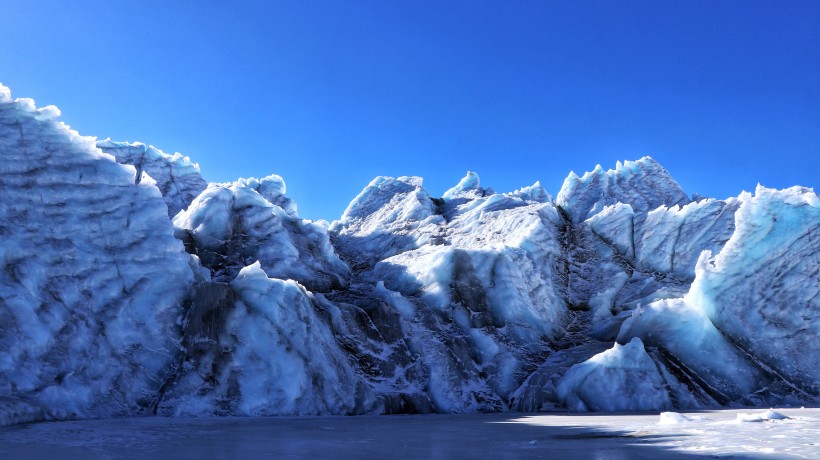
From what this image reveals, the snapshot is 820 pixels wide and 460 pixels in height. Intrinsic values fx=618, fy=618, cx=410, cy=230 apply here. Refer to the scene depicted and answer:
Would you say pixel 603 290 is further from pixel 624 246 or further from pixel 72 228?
pixel 72 228

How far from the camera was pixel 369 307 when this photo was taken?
1991 cm

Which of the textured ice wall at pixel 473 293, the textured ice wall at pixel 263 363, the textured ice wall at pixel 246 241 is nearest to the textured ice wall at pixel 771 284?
the textured ice wall at pixel 473 293

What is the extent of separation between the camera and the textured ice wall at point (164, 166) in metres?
32.9

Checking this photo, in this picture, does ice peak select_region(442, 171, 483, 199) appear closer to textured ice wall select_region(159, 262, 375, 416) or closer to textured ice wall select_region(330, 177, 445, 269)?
textured ice wall select_region(330, 177, 445, 269)

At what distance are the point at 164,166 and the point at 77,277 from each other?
2071 cm

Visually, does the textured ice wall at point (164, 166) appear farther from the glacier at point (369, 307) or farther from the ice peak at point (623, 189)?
the ice peak at point (623, 189)

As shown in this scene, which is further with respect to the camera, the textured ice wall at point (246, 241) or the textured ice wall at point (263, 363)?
the textured ice wall at point (246, 241)

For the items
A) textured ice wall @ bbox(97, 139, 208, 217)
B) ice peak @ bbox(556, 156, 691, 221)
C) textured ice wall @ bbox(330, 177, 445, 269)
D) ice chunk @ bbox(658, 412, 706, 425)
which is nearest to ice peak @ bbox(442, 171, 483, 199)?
textured ice wall @ bbox(330, 177, 445, 269)

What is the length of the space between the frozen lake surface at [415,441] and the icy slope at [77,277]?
7.15 ft

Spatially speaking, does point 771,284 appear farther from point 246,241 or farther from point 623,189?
point 246,241

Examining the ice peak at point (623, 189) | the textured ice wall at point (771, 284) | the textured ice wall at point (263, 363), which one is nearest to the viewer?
the textured ice wall at point (263, 363)

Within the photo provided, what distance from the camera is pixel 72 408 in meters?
12.6

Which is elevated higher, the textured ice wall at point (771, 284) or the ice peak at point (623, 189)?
the ice peak at point (623, 189)

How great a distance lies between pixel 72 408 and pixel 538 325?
14.6 m
